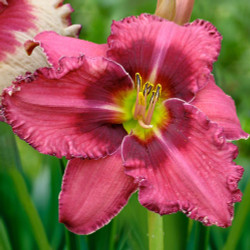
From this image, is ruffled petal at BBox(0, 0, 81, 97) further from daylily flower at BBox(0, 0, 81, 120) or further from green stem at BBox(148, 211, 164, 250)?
green stem at BBox(148, 211, 164, 250)

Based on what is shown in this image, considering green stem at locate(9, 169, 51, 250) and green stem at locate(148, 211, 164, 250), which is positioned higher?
green stem at locate(148, 211, 164, 250)

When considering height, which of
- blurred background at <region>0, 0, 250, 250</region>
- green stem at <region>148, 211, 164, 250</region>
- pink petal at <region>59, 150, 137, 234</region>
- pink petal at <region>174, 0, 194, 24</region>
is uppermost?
pink petal at <region>174, 0, 194, 24</region>

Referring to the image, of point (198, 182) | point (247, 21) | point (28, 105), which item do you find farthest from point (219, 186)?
point (247, 21)

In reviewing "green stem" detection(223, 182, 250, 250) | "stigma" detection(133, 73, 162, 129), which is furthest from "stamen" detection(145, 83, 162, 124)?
"green stem" detection(223, 182, 250, 250)

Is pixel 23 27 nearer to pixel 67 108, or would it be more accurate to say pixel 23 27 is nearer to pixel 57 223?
pixel 67 108

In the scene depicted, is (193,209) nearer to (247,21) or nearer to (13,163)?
(13,163)

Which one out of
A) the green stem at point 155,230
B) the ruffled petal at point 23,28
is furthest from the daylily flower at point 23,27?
the green stem at point 155,230

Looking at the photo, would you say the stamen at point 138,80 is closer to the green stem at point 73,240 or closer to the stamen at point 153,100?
the stamen at point 153,100
